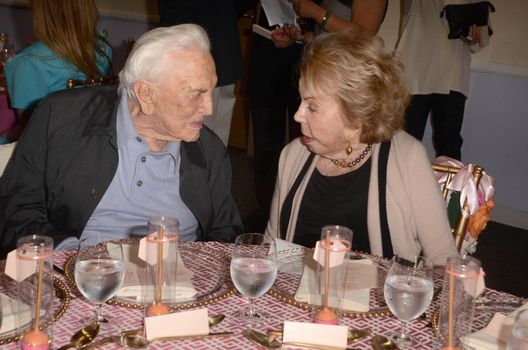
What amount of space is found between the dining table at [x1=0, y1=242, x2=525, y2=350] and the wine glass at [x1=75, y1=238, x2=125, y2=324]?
42mm

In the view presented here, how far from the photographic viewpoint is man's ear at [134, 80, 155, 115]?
2.31m

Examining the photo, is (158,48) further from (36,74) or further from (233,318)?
(36,74)

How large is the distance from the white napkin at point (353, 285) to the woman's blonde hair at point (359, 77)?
1.98 feet

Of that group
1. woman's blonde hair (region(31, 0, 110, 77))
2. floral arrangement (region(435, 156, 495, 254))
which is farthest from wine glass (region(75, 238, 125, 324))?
woman's blonde hair (region(31, 0, 110, 77))

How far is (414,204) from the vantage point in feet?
7.69

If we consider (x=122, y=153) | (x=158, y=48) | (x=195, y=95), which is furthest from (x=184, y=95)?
(x=122, y=153)

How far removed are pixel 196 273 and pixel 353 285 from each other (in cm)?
37

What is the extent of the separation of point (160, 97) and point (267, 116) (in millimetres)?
2348

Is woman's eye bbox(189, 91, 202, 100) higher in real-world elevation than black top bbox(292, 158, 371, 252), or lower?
higher

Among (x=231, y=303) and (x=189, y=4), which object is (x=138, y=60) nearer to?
(x=231, y=303)

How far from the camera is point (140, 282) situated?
1.70 m

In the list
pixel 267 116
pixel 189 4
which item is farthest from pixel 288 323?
pixel 267 116

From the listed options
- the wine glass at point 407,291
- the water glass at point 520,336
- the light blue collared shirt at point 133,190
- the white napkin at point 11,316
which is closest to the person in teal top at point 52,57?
the light blue collared shirt at point 133,190

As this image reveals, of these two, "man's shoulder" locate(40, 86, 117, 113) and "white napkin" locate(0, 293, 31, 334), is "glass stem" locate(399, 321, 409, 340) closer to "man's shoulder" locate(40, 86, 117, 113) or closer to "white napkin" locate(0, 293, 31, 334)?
"white napkin" locate(0, 293, 31, 334)
